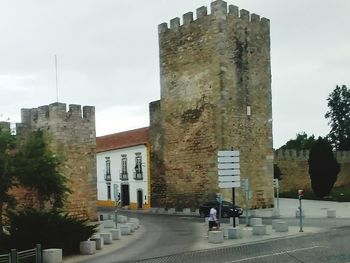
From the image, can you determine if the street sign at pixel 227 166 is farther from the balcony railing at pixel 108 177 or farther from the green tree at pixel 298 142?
the green tree at pixel 298 142

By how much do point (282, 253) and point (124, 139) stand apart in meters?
34.0

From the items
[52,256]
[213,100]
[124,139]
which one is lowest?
[52,256]

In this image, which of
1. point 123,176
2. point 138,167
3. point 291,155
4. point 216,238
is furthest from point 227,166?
point 291,155

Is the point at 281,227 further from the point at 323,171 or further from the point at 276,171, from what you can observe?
the point at 276,171

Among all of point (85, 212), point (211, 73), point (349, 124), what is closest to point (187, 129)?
point (211, 73)

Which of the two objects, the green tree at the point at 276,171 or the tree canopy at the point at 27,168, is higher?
the tree canopy at the point at 27,168

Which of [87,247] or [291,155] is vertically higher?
[291,155]

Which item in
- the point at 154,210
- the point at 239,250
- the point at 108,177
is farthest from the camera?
the point at 108,177

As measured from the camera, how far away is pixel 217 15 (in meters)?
32.8

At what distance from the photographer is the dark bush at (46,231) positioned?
49.0 feet

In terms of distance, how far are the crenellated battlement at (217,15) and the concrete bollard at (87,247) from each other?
20.3 metres

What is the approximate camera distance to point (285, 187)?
4931 centimetres

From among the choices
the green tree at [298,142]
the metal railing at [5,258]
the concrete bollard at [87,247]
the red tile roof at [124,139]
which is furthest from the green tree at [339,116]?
the metal railing at [5,258]

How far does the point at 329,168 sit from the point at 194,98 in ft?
50.6
